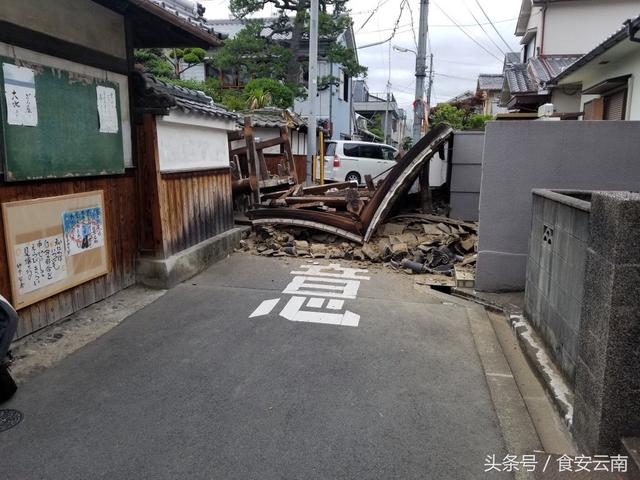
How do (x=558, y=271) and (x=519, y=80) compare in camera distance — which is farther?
(x=519, y=80)

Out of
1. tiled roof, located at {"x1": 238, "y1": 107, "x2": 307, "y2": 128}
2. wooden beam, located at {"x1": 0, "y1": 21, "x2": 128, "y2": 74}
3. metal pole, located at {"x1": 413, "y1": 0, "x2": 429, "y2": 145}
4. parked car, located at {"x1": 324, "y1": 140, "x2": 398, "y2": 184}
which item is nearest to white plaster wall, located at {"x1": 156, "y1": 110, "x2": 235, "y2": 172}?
wooden beam, located at {"x1": 0, "y1": 21, "x2": 128, "y2": 74}

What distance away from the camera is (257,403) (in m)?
3.96

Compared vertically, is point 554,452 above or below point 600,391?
below

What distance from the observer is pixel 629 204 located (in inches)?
111

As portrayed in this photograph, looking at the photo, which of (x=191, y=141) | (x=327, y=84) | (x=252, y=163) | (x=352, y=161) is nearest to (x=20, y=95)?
(x=191, y=141)

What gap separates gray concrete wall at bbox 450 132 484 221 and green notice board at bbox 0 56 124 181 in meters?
8.31

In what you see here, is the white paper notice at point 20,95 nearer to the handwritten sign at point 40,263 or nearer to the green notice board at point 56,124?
the green notice board at point 56,124

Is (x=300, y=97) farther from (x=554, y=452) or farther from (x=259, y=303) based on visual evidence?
(x=554, y=452)

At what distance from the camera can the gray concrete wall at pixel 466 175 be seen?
12.0 m

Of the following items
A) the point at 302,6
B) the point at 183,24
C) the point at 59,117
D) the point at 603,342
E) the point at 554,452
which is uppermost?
the point at 302,6

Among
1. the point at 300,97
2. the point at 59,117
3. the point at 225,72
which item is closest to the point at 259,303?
the point at 59,117

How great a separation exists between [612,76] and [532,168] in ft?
18.4

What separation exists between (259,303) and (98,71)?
3618mm

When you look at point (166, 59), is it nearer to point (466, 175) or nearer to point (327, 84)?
point (327, 84)
